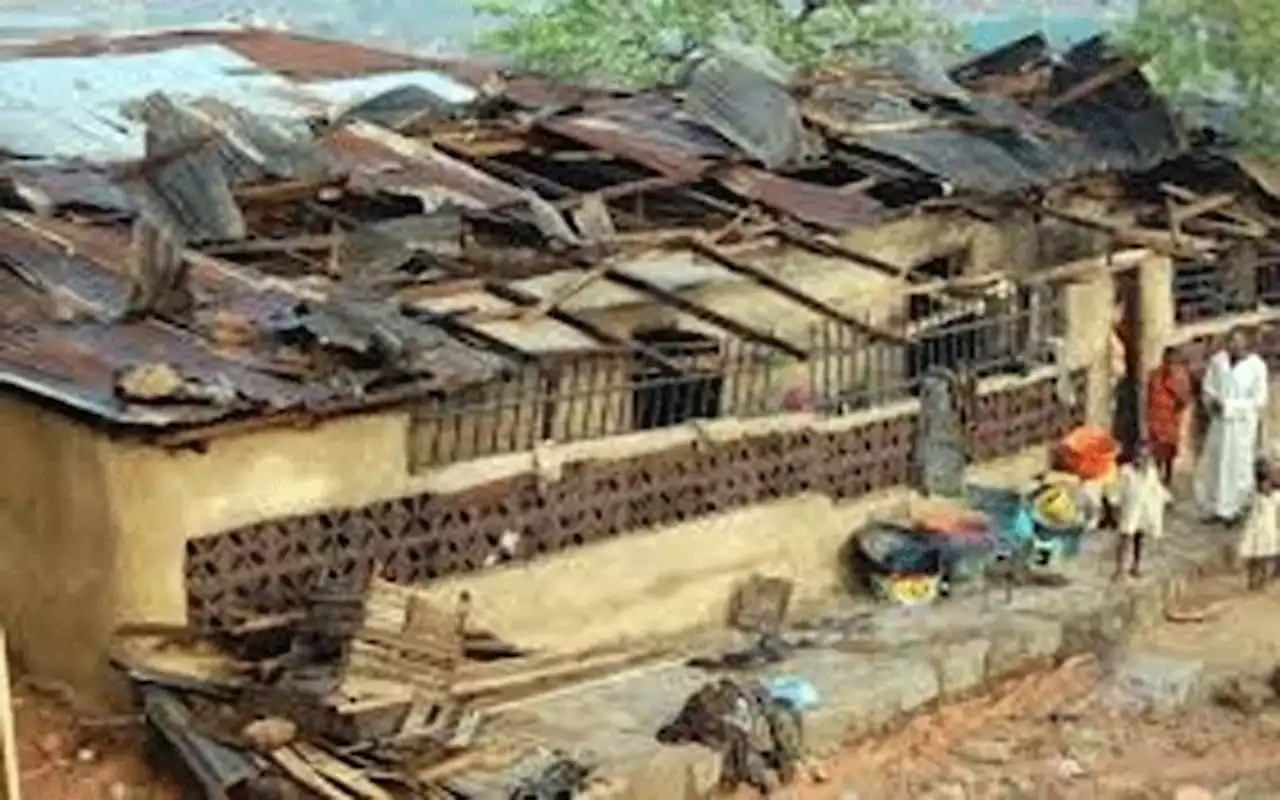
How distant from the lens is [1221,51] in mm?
19438

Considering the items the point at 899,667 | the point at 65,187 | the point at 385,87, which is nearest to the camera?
the point at 899,667

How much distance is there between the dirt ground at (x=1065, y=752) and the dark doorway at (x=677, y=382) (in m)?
2.46

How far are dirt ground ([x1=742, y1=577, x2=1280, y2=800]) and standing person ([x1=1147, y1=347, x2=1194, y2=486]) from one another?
2.34 m

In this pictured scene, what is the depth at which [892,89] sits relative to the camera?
60.1 feet

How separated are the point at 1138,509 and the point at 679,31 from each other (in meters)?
10.9

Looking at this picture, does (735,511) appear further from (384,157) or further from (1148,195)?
(1148,195)

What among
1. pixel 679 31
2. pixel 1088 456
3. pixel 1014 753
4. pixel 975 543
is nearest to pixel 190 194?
A: pixel 975 543

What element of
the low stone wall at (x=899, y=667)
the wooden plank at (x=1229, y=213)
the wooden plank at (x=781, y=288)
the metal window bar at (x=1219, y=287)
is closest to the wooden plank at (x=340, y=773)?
the low stone wall at (x=899, y=667)

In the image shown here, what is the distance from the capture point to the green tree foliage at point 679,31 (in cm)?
2389

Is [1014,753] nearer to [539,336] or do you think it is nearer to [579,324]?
[579,324]

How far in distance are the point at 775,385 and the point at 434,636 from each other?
4083 millimetres

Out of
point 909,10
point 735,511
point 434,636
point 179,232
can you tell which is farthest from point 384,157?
point 909,10

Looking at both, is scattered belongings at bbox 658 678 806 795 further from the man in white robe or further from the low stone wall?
the man in white robe

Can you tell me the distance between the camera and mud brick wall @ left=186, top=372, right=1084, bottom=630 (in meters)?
11.8
